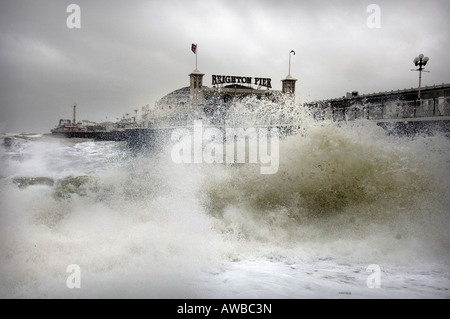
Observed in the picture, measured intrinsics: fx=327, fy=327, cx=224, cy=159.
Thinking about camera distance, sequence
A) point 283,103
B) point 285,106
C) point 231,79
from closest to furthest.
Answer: point 285,106, point 283,103, point 231,79

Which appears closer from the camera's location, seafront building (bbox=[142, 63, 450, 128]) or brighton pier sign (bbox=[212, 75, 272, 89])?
seafront building (bbox=[142, 63, 450, 128])

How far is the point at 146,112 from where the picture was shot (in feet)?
257

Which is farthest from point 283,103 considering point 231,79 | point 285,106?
point 231,79

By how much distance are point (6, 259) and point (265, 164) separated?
6.21m

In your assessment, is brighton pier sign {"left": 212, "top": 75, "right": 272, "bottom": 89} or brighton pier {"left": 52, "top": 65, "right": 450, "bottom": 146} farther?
brighton pier sign {"left": 212, "top": 75, "right": 272, "bottom": 89}

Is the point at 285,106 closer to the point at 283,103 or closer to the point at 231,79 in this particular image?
the point at 283,103

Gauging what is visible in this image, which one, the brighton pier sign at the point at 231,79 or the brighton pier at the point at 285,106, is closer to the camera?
the brighton pier at the point at 285,106

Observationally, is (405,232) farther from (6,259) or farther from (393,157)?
(6,259)

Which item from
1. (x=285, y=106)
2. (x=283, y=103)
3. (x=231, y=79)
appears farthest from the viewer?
(x=231, y=79)

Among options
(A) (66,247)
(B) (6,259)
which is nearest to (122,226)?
(A) (66,247)

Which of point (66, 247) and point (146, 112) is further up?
point (146, 112)

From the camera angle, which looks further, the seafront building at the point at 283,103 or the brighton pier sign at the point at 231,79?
the brighton pier sign at the point at 231,79
